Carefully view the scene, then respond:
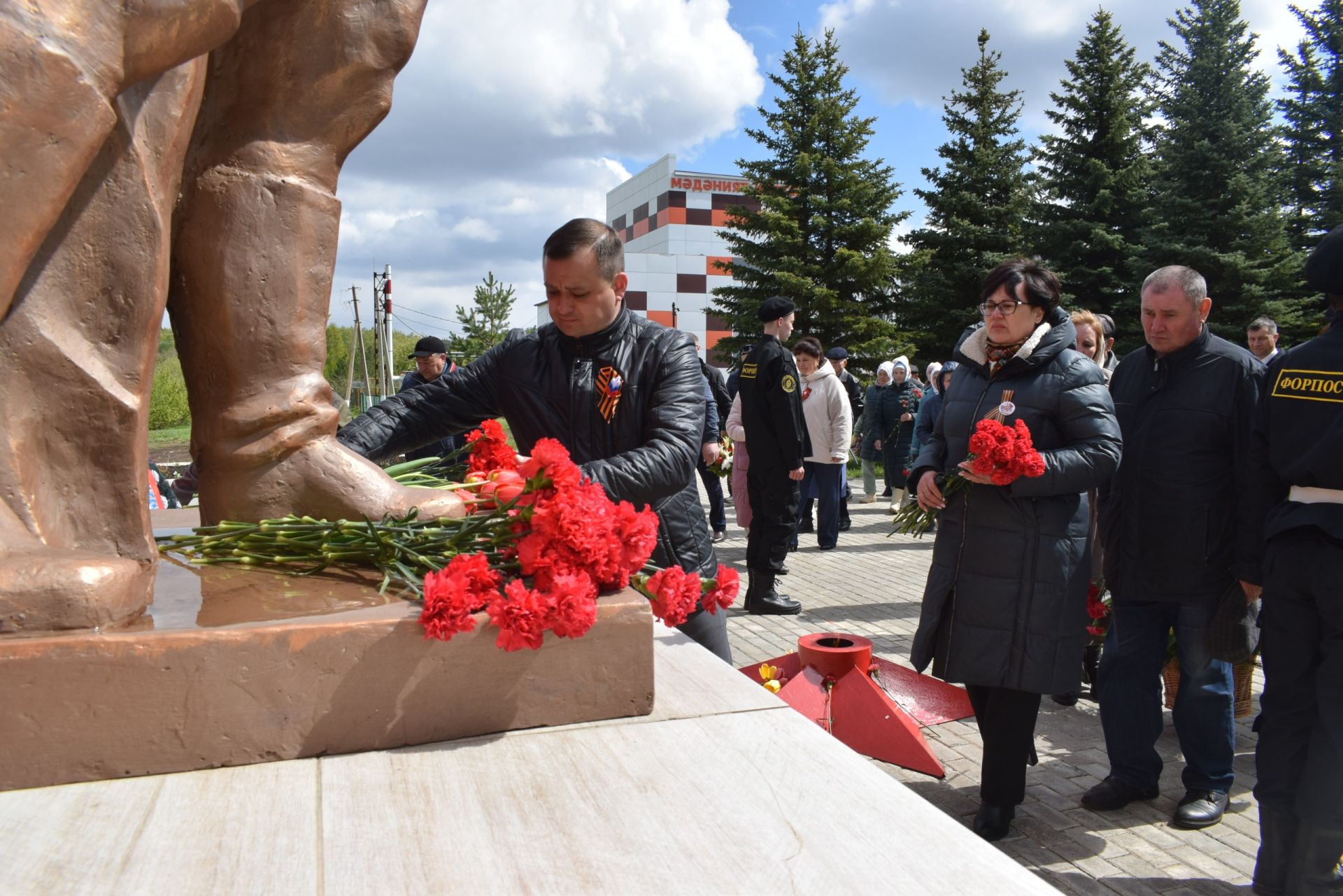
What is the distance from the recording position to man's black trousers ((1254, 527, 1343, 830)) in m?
2.95

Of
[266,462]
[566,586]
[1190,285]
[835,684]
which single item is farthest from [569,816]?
[1190,285]

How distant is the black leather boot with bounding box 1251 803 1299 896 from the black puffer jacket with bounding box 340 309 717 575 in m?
1.89

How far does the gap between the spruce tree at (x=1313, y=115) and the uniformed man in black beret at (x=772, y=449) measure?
25.0 metres

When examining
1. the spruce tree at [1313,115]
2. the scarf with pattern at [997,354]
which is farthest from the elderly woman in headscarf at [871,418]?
the spruce tree at [1313,115]

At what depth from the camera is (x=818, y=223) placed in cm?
3102

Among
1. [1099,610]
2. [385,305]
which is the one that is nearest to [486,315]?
[385,305]

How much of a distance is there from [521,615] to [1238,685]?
4084 mm

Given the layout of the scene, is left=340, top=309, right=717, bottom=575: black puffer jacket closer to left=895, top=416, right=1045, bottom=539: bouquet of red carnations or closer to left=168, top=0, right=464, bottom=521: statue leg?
left=168, top=0, right=464, bottom=521: statue leg

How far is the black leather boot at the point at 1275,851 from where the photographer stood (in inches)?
121

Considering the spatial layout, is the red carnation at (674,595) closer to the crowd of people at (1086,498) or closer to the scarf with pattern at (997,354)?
the crowd of people at (1086,498)

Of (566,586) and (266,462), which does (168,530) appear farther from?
(566,586)

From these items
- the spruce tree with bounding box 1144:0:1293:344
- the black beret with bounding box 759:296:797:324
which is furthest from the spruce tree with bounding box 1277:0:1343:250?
the black beret with bounding box 759:296:797:324

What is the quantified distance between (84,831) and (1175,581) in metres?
3.50

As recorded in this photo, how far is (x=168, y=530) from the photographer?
9.69 feet
